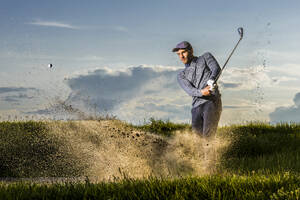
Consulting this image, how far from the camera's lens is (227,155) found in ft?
28.4

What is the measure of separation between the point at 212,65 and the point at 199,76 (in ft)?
1.10

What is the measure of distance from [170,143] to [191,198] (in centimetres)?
594

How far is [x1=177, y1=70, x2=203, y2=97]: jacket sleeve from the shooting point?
6831 mm

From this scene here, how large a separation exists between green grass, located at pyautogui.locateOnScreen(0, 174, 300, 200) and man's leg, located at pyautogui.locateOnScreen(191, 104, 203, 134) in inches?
101

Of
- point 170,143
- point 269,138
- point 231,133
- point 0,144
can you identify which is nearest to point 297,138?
point 269,138

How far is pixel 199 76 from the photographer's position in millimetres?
6992

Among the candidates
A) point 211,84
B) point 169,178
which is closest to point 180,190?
point 169,178

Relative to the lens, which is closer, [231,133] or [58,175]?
[58,175]

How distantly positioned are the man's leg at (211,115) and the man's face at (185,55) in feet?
3.26

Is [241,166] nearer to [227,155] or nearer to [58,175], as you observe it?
[227,155]

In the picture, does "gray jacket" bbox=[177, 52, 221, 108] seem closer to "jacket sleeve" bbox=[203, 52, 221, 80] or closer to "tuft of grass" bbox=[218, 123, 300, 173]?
"jacket sleeve" bbox=[203, 52, 221, 80]

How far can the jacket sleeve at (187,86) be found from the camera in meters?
6.83

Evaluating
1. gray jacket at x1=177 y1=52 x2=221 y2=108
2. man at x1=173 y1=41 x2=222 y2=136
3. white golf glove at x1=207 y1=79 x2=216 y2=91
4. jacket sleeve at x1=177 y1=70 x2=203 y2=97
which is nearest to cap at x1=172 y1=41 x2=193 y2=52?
man at x1=173 y1=41 x2=222 y2=136

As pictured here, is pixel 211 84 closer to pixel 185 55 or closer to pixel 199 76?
pixel 199 76
